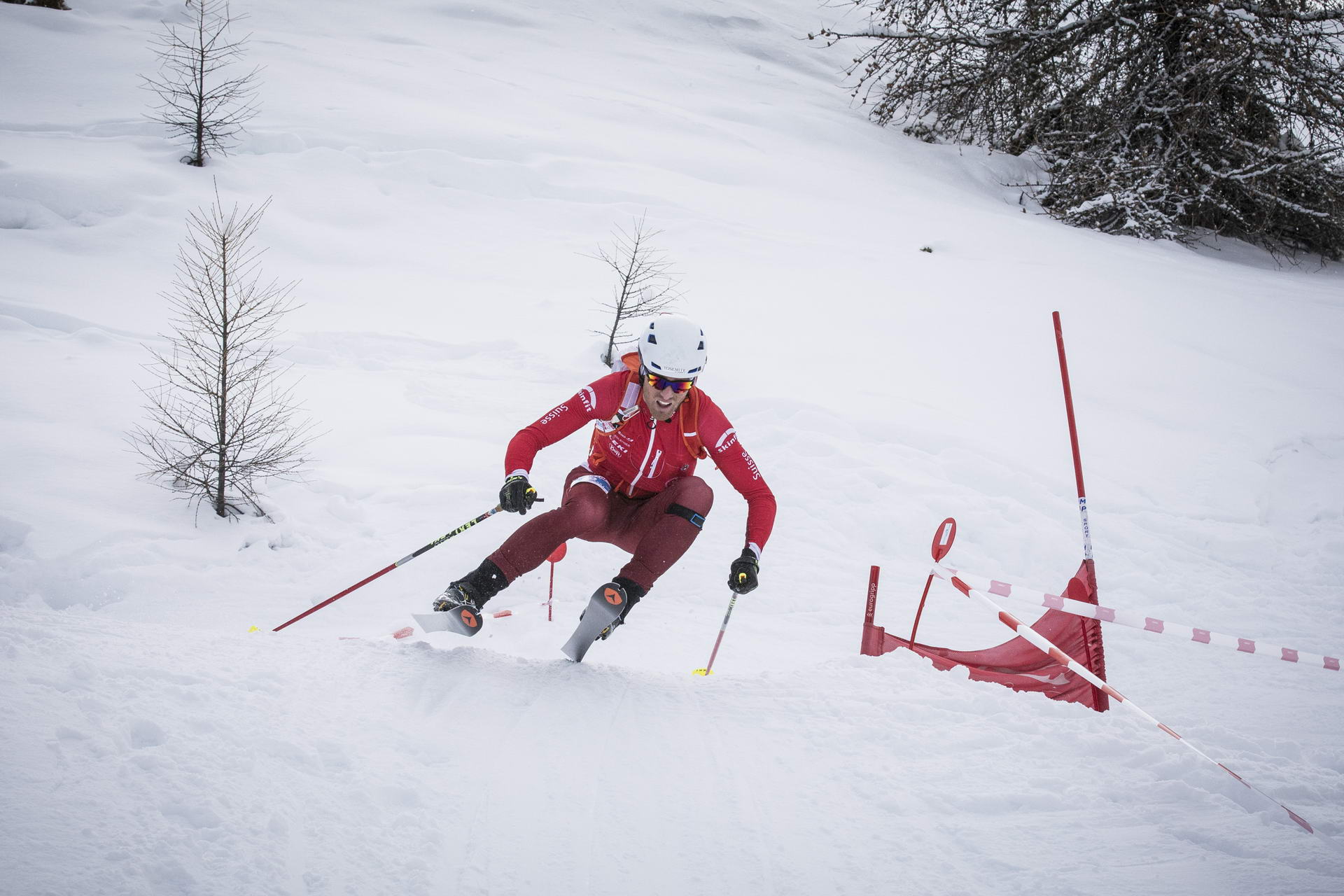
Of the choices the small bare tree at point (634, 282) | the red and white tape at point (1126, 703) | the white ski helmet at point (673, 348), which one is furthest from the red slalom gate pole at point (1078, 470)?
the small bare tree at point (634, 282)

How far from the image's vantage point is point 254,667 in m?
2.95

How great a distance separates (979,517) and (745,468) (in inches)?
141

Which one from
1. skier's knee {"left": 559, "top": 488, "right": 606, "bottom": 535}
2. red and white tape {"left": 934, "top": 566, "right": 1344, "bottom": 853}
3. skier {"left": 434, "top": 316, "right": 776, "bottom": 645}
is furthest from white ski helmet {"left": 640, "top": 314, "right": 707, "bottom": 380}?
red and white tape {"left": 934, "top": 566, "right": 1344, "bottom": 853}

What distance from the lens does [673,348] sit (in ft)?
12.3

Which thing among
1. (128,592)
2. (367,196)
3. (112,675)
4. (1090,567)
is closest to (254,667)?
(112,675)

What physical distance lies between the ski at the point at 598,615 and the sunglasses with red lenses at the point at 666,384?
102 centimetres

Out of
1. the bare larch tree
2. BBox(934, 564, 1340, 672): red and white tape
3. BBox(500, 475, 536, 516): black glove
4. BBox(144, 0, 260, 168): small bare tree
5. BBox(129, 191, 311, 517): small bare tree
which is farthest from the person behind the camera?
the bare larch tree

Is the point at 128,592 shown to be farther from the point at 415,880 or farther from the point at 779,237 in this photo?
the point at 779,237

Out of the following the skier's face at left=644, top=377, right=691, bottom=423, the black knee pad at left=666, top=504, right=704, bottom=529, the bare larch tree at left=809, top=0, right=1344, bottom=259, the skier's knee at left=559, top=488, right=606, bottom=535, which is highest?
the bare larch tree at left=809, top=0, right=1344, bottom=259

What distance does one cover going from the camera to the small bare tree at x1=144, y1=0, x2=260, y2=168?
466 inches

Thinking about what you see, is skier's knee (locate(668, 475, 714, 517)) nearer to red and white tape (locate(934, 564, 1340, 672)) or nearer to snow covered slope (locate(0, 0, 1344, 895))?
snow covered slope (locate(0, 0, 1344, 895))

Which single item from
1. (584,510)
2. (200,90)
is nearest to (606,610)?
(584,510)

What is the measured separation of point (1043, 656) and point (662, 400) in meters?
2.51

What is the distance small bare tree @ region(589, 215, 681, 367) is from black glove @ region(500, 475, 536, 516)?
16.4ft
